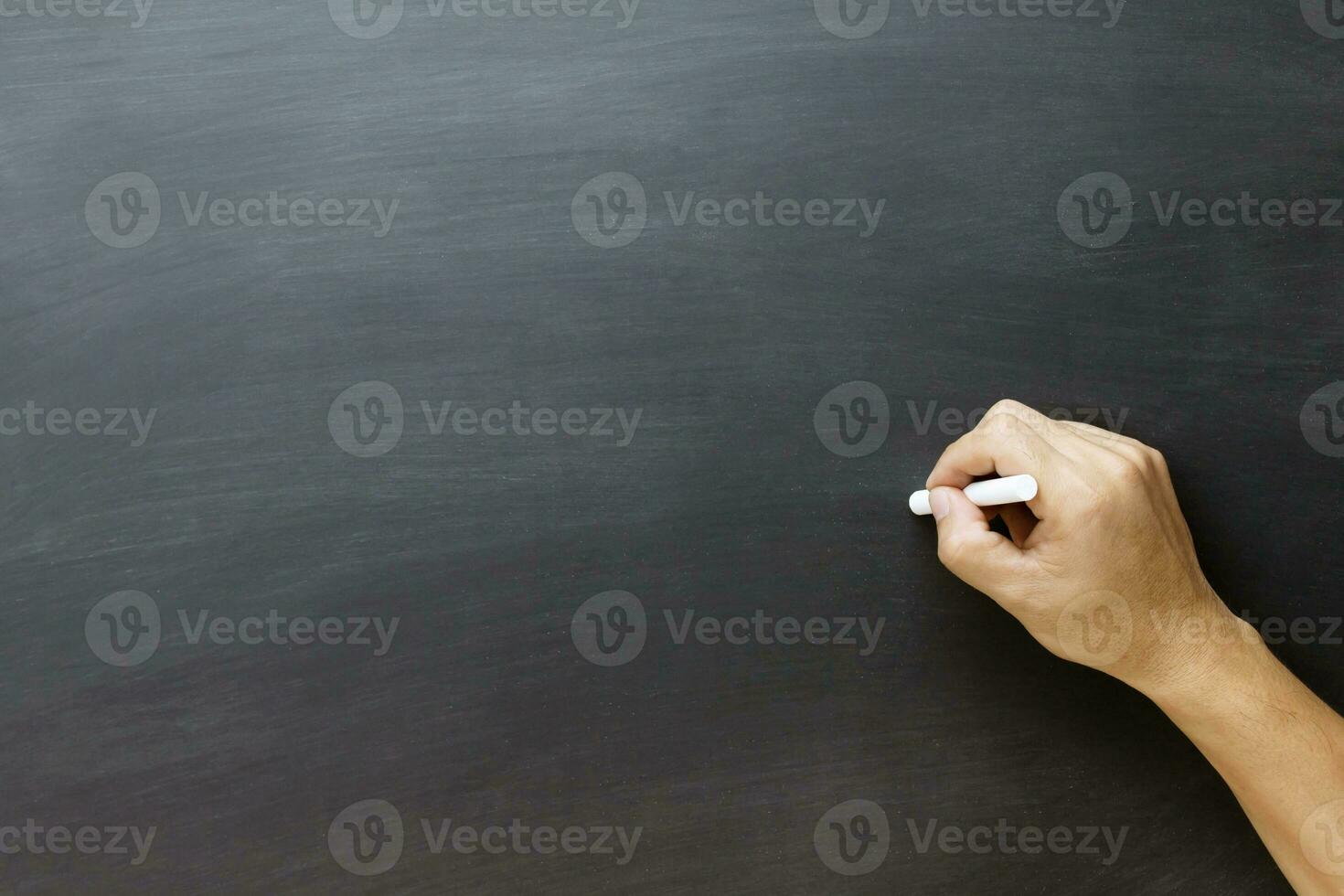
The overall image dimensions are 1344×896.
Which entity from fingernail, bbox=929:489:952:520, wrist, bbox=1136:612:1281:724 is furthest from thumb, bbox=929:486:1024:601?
wrist, bbox=1136:612:1281:724

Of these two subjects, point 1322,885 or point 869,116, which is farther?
point 869,116

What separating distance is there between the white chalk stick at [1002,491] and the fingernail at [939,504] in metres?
0.02

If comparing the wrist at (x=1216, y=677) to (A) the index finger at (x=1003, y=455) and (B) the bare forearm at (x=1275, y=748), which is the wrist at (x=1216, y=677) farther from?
(A) the index finger at (x=1003, y=455)

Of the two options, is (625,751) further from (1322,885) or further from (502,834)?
(1322,885)

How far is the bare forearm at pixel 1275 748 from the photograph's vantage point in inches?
28.7

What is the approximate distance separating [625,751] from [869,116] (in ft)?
2.27

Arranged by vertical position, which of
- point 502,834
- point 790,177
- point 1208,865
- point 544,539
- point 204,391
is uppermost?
point 790,177

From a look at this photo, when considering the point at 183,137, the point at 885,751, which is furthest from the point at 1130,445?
the point at 183,137

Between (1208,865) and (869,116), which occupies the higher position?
(869,116)

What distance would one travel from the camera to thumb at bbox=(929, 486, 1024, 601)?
77 centimetres

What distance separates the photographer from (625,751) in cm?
87

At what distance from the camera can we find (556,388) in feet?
2.84

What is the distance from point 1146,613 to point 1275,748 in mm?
154

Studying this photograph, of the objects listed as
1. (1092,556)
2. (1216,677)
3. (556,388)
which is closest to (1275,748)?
(1216,677)
